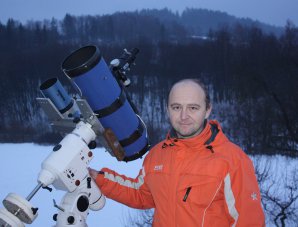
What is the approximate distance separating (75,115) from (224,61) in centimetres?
4750

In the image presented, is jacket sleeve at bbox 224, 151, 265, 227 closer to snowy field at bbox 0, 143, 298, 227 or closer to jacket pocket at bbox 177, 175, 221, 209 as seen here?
jacket pocket at bbox 177, 175, 221, 209

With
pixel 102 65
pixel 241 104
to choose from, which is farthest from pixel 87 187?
pixel 241 104

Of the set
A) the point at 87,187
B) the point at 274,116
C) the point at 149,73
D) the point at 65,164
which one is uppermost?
the point at 65,164

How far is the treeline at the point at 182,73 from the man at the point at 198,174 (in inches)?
735

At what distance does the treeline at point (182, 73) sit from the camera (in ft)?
86.1

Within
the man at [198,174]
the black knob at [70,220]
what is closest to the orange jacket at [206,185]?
the man at [198,174]

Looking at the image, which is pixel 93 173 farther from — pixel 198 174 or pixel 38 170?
pixel 38 170

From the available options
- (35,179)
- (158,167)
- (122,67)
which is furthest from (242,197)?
(35,179)

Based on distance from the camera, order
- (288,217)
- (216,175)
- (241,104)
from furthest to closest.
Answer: (241,104), (288,217), (216,175)

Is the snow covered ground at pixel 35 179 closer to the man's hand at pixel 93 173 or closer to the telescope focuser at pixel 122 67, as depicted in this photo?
the man's hand at pixel 93 173

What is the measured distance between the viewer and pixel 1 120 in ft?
152

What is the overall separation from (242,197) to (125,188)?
115 centimetres

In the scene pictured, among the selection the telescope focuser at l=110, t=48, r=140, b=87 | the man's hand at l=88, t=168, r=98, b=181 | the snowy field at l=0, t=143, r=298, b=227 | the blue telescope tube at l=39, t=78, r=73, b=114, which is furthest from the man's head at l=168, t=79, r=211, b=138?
the snowy field at l=0, t=143, r=298, b=227

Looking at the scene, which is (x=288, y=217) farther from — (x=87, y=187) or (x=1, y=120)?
(x=1, y=120)
